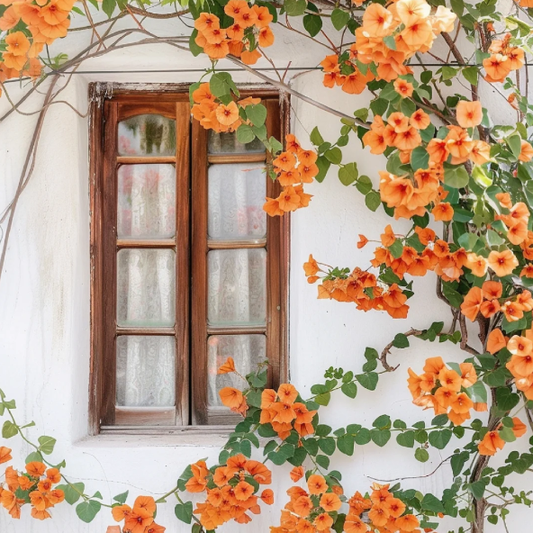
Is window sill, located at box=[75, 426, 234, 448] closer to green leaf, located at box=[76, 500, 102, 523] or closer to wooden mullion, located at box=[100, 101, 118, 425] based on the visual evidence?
wooden mullion, located at box=[100, 101, 118, 425]

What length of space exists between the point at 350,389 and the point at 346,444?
A: 16cm

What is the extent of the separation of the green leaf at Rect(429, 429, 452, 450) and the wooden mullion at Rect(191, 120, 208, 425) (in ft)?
2.37

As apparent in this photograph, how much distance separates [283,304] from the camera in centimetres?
206

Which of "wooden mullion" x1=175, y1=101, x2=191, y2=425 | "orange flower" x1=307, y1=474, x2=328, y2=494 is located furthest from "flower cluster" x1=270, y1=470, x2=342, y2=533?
"wooden mullion" x1=175, y1=101, x2=191, y2=425

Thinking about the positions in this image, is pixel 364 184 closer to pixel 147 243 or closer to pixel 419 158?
pixel 419 158

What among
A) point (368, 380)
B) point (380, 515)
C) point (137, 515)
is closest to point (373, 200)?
point (368, 380)

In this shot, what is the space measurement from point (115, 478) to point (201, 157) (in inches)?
40.8

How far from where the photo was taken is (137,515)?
1.75m

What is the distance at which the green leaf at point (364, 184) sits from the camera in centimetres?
186

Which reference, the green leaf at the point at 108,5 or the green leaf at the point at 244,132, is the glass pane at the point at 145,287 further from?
the green leaf at the point at 108,5

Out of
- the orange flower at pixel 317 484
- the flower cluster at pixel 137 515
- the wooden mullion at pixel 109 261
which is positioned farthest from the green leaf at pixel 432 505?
the wooden mullion at pixel 109 261

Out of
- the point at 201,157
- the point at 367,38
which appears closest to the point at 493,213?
the point at 367,38

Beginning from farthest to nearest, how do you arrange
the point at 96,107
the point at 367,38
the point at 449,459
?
the point at 96,107 < the point at 449,459 < the point at 367,38

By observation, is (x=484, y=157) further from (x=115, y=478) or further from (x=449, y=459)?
(x=115, y=478)
